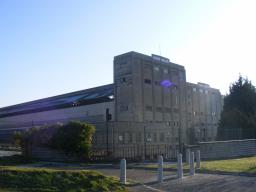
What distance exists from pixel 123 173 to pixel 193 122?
6117 centimetres

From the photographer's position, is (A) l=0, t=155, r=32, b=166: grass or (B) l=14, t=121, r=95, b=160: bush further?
(B) l=14, t=121, r=95, b=160: bush

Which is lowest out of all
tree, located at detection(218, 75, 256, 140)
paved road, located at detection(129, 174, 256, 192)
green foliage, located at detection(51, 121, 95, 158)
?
paved road, located at detection(129, 174, 256, 192)

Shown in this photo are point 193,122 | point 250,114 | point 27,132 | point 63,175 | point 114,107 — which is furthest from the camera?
point 193,122

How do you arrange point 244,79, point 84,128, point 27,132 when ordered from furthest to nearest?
1. point 244,79
2. point 27,132
3. point 84,128

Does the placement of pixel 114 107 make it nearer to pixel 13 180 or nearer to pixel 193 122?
pixel 193 122

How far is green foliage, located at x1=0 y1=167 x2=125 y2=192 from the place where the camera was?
10.4m

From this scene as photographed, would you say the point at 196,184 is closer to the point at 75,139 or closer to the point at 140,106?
the point at 75,139

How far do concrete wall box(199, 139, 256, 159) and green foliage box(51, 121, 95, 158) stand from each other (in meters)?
8.72

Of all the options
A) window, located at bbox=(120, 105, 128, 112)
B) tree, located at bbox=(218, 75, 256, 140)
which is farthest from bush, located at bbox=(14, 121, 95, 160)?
window, located at bbox=(120, 105, 128, 112)

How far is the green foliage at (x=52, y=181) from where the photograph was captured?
34.1 feet

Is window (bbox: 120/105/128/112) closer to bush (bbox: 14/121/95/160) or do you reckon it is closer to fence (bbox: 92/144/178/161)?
fence (bbox: 92/144/178/161)

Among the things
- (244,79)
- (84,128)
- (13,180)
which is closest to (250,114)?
(244,79)

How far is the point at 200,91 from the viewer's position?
79188 mm

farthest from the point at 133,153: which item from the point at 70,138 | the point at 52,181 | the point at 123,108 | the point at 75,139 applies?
the point at 123,108
